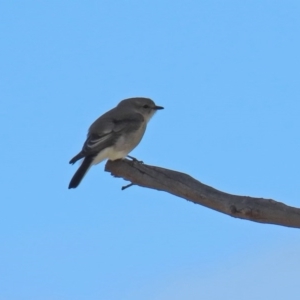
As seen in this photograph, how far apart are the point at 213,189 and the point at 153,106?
5.06 metres

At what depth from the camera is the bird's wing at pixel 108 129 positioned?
8.53 metres

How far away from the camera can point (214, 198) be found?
539 centimetres

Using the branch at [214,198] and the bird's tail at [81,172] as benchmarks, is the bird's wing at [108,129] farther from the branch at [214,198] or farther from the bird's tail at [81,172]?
the branch at [214,198]

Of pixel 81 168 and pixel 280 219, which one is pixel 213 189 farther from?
pixel 81 168

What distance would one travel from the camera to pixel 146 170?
600cm

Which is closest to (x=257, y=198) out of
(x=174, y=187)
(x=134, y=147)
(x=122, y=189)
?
(x=174, y=187)

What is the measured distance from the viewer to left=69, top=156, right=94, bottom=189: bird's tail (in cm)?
736

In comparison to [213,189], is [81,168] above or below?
above

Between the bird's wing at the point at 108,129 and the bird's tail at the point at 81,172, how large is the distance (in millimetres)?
105

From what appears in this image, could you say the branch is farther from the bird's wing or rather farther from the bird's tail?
the bird's wing

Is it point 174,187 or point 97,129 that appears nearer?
point 174,187

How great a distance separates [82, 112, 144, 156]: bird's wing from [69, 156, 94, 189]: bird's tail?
105 mm

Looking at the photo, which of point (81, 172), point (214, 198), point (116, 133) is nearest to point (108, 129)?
point (116, 133)

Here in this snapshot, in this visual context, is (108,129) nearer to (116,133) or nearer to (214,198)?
(116,133)
